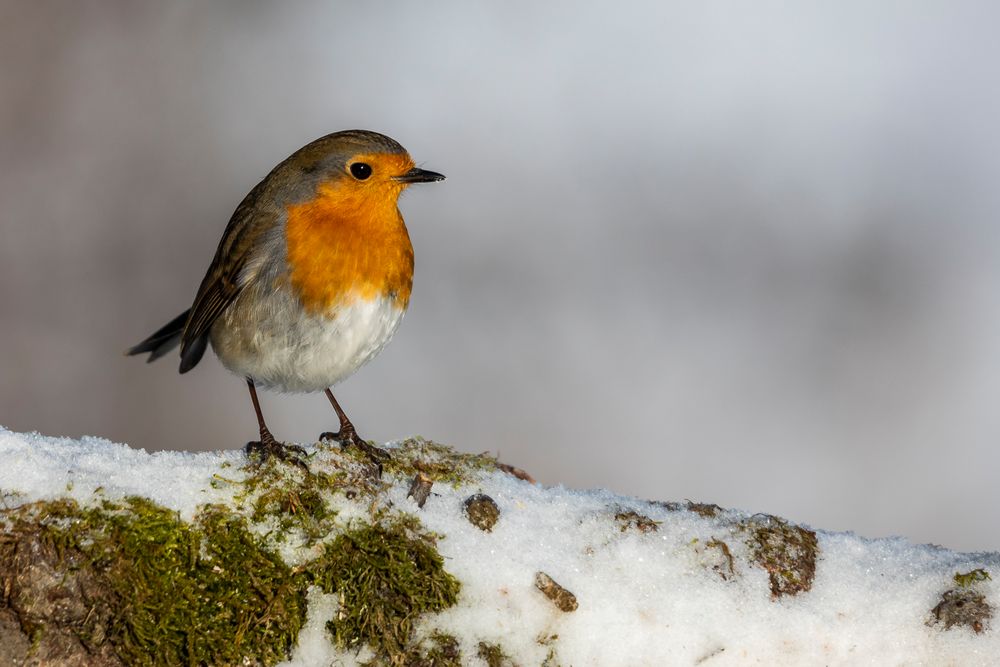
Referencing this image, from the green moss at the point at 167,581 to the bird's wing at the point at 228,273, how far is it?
4.83ft

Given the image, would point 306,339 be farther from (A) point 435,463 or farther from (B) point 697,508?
(B) point 697,508

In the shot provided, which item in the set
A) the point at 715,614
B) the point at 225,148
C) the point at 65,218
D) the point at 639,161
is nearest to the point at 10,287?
the point at 65,218

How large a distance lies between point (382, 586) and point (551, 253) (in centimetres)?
508

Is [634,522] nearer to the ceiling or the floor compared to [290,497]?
nearer to the ceiling

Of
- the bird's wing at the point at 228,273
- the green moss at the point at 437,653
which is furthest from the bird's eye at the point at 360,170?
the green moss at the point at 437,653

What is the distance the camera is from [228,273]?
3566 millimetres

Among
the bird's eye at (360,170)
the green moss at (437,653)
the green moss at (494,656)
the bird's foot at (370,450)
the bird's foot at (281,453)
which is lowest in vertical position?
the green moss at (437,653)

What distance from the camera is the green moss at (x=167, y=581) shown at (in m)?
2.02

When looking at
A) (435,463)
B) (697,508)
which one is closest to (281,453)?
(435,463)

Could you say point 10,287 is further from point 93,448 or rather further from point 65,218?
point 93,448

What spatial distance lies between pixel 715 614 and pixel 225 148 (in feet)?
20.6

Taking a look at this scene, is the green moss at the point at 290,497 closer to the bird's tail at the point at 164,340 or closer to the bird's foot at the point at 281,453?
the bird's foot at the point at 281,453

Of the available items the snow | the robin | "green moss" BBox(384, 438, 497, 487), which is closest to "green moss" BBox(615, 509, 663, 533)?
the snow

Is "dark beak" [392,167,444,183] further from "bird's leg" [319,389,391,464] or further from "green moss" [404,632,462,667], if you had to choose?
"green moss" [404,632,462,667]
